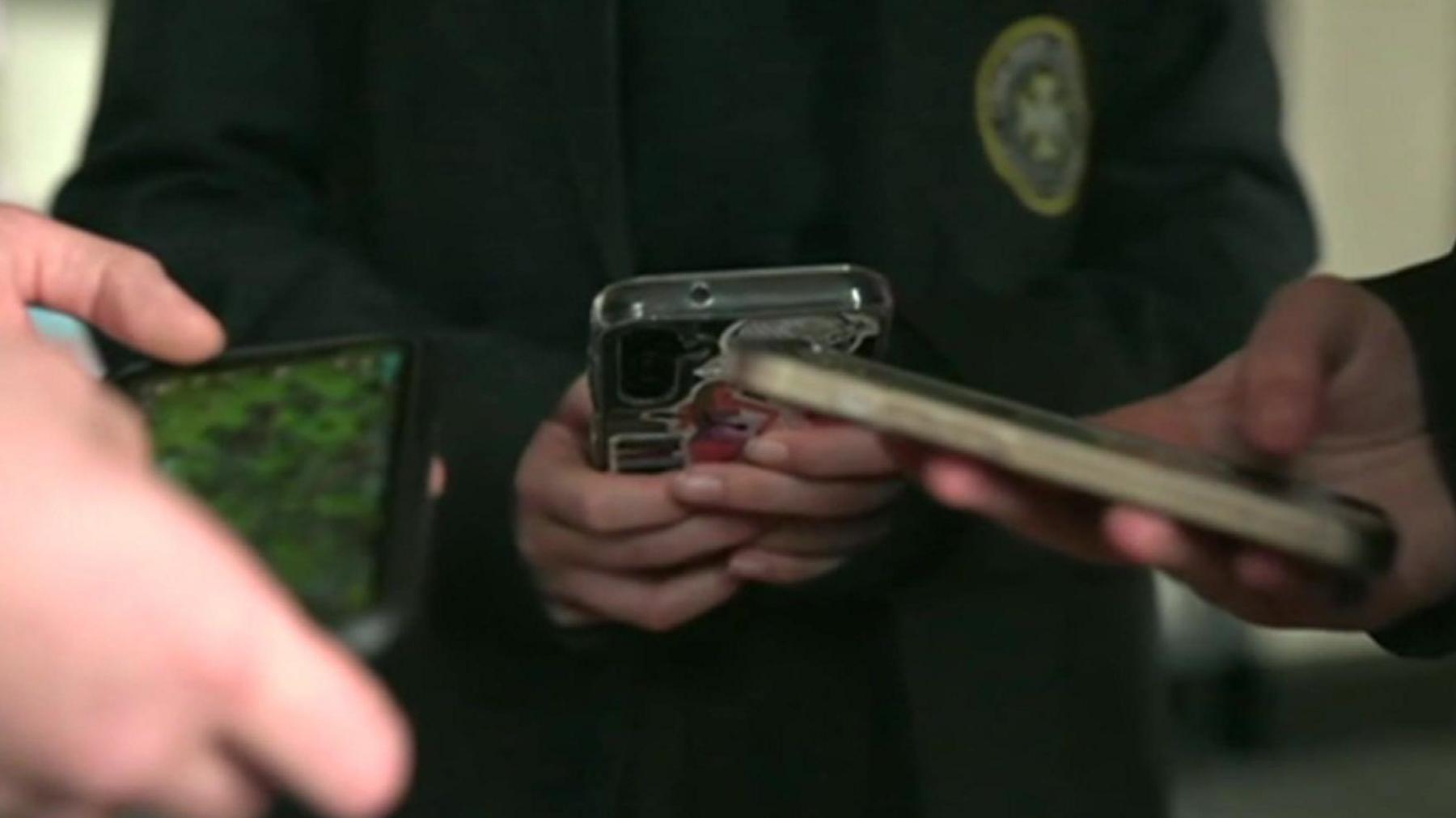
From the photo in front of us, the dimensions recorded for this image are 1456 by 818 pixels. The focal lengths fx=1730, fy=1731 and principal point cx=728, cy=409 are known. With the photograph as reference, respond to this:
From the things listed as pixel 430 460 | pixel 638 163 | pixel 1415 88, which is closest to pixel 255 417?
pixel 430 460

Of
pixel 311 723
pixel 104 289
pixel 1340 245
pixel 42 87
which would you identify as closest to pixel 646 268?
pixel 104 289

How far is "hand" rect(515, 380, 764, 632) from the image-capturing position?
455mm

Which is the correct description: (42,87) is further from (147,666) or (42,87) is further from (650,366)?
(147,666)

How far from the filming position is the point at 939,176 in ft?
1.58

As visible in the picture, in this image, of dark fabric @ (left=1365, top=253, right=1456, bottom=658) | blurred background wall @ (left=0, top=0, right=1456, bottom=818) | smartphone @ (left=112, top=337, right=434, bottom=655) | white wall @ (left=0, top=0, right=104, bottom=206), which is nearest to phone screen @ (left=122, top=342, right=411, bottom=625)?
smartphone @ (left=112, top=337, right=434, bottom=655)

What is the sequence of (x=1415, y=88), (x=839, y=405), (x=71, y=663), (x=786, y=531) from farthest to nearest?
1. (x=1415, y=88)
2. (x=786, y=531)
3. (x=839, y=405)
4. (x=71, y=663)

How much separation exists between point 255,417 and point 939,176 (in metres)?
0.21

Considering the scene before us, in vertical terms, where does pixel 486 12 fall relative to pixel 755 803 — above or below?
above

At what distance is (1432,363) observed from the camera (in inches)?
17.1

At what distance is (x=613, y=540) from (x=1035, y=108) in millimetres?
174

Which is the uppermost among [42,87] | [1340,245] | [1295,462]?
[1295,462]

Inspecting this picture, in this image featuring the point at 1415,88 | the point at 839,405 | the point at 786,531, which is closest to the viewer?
the point at 839,405

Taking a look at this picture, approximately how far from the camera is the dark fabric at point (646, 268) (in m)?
0.47

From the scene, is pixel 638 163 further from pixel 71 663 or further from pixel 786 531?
pixel 71 663
